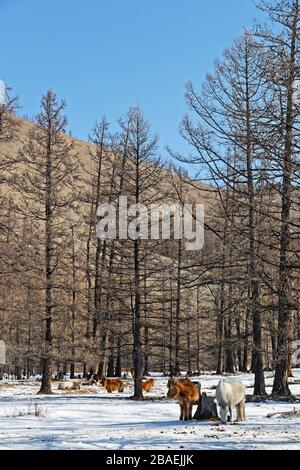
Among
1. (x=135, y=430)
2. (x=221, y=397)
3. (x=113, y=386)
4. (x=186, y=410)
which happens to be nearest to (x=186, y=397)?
(x=186, y=410)

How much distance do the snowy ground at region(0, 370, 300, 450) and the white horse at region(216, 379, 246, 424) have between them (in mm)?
313

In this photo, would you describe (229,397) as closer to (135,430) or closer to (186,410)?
(186,410)

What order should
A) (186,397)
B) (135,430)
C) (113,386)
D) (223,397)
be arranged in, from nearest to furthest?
(135,430)
(223,397)
(186,397)
(113,386)

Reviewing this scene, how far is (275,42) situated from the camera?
10375 mm

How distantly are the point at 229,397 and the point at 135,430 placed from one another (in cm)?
222

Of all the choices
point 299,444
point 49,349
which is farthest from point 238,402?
point 49,349

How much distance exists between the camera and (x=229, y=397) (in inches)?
462

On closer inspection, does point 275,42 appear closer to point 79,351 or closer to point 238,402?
point 238,402

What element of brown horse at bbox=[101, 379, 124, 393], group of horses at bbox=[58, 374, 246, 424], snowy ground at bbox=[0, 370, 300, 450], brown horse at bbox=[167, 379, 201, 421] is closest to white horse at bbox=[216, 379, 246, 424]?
group of horses at bbox=[58, 374, 246, 424]

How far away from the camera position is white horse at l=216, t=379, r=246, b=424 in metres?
11.6

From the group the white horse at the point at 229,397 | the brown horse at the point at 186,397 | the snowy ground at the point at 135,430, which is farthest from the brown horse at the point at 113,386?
the white horse at the point at 229,397

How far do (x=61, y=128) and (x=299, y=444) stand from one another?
1806cm

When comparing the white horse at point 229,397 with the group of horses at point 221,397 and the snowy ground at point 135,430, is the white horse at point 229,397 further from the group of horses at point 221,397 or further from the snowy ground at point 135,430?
the snowy ground at point 135,430

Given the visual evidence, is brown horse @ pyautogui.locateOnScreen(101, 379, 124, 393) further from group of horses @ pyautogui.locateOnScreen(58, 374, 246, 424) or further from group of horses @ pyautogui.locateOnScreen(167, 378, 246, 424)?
group of horses @ pyautogui.locateOnScreen(167, 378, 246, 424)
